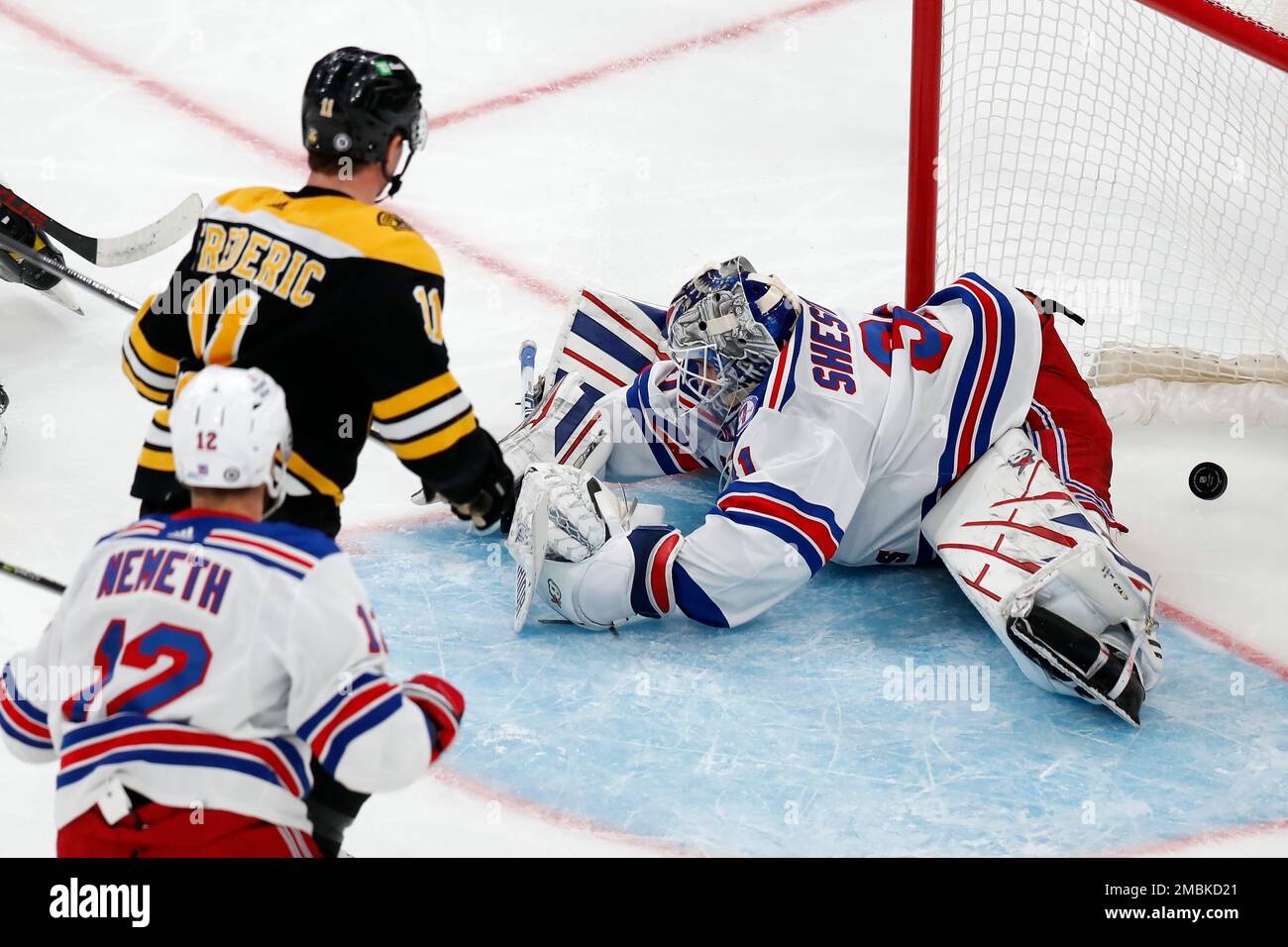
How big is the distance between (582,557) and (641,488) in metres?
0.72

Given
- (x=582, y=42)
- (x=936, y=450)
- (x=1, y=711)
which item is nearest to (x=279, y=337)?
(x=1, y=711)

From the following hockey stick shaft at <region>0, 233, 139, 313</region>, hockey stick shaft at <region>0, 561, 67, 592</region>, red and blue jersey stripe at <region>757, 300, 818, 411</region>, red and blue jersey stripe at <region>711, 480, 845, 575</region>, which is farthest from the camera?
hockey stick shaft at <region>0, 233, 139, 313</region>

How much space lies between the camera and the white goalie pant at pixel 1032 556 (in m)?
3.29

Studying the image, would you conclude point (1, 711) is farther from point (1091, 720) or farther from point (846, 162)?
point (846, 162)

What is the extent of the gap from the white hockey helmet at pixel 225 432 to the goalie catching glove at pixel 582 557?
1.35 meters

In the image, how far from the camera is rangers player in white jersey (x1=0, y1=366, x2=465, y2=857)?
1.99 metres

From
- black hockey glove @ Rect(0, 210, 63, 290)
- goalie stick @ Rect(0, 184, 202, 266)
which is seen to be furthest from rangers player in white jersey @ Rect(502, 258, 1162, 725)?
black hockey glove @ Rect(0, 210, 63, 290)

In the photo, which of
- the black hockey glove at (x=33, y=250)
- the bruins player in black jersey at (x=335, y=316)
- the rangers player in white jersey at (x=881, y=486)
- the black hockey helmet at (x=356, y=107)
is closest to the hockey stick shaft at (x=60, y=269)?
the black hockey glove at (x=33, y=250)

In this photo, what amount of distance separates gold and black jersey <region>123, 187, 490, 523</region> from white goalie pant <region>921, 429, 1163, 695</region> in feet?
3.91

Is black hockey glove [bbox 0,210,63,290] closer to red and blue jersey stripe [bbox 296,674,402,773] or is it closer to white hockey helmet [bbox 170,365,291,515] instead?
white hockey helmet [bbox 170,365,291,515]

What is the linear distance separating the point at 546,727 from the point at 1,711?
1.23 m

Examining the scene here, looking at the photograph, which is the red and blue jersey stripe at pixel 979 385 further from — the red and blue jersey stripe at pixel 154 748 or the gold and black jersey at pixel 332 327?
the red and blue jersey stripe at pixel 154 748
